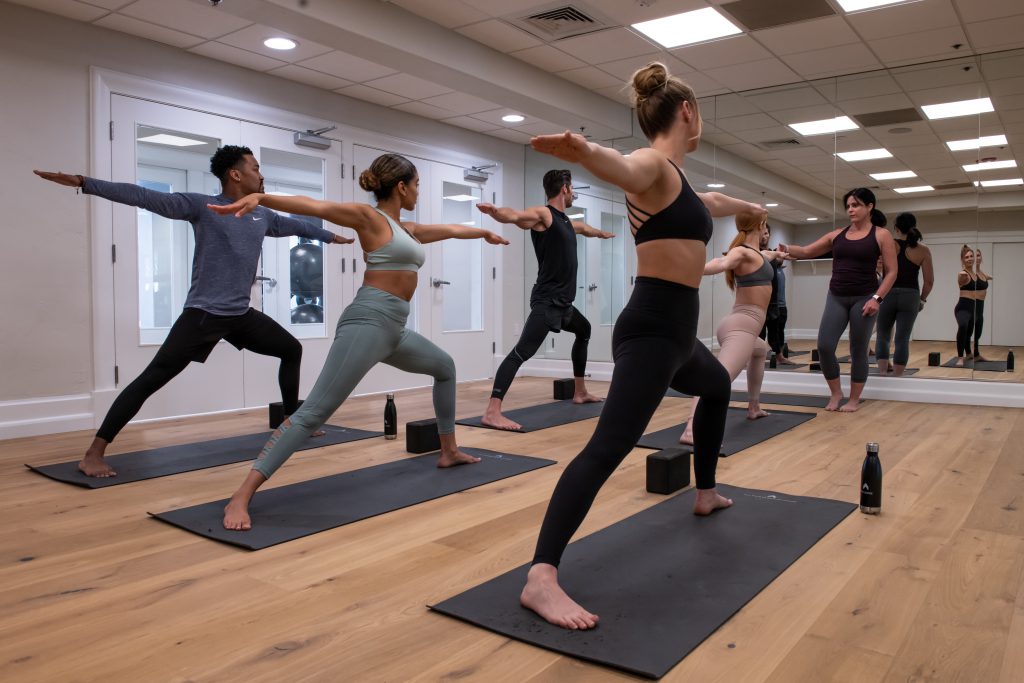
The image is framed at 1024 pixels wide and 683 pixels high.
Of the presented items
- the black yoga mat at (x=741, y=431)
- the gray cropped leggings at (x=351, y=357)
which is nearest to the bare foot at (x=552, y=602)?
the gray cropped leggings at (x=351, y=357)

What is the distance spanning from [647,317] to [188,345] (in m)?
2.32

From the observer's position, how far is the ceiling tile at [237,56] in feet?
15.8

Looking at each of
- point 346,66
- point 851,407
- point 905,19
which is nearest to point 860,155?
point 905,19

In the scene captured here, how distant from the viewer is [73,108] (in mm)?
4352

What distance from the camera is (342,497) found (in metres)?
2.81

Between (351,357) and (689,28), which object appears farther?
(689,28)

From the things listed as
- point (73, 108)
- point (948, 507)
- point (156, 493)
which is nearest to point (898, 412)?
point (948, 507)

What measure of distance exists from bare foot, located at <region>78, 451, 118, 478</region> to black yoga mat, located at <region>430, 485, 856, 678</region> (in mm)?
2095

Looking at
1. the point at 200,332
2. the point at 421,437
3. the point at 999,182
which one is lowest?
the point at 421,437

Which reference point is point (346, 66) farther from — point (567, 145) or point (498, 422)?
point (567, 145)

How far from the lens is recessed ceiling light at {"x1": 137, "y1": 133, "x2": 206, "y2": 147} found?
478 centimetres

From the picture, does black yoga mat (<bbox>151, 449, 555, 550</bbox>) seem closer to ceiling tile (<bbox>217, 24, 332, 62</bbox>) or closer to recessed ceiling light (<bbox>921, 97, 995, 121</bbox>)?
ceiling tile (<bbox>217, 24, 332, 62</bbox>)

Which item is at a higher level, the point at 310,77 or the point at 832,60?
the point at 832,60

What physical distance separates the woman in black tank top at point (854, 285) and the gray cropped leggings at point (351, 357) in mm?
3157
